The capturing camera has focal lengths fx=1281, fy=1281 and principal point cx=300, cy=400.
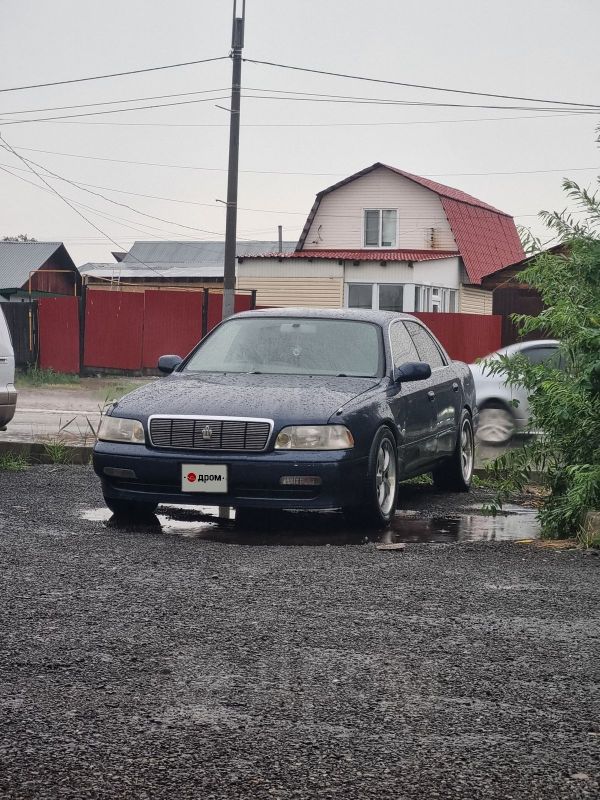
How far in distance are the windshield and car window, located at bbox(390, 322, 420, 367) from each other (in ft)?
0.57

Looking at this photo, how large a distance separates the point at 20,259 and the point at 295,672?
58869 mm

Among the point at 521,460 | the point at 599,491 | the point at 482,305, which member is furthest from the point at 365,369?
the point at 482,305

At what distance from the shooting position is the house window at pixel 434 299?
40.6 metres

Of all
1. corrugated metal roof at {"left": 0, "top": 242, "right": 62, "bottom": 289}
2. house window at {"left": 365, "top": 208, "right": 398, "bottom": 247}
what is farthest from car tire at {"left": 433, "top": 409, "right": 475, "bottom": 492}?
corrugated metal roof at {"left": 0, "top": 242, "right": 62, "bottom": 289}

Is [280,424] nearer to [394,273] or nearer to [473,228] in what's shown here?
[394,273]

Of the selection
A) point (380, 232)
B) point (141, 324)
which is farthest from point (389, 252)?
point (141, 324)

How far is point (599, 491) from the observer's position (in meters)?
8.29

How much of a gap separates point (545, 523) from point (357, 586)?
244cm

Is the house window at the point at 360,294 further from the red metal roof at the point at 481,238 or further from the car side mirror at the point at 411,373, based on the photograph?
the car side mirror at the point at 411,373

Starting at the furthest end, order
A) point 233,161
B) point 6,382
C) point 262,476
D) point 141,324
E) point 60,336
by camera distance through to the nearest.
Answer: point 141,324, point 60,336, point 233,161, point 6,382, point 262,476

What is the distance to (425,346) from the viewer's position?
11023 millimetres

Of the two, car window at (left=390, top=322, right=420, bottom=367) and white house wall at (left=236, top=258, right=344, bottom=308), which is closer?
car window at (left=390, top=322, right=420, bottom=367)

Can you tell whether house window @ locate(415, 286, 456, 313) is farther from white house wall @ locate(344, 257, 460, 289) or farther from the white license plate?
the white license plate

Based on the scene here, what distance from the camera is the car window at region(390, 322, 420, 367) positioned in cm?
995
